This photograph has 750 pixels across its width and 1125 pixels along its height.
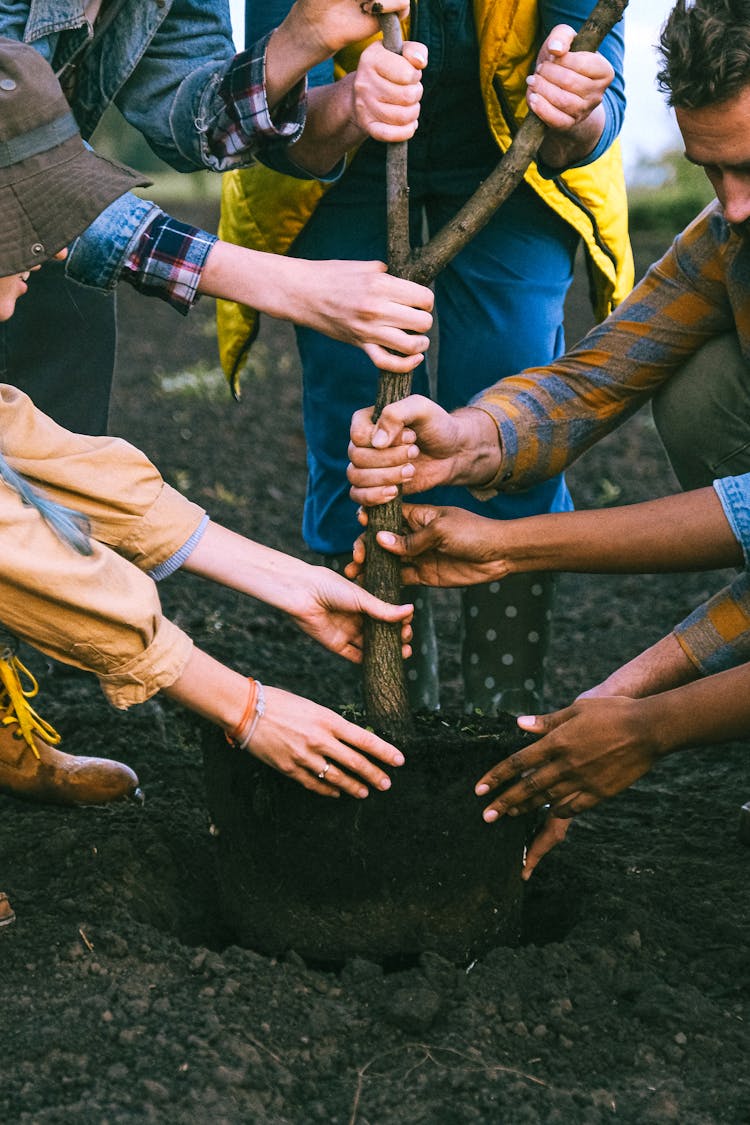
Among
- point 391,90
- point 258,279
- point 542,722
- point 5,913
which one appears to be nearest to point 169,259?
point 258,279

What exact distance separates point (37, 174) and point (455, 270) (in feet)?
3.35

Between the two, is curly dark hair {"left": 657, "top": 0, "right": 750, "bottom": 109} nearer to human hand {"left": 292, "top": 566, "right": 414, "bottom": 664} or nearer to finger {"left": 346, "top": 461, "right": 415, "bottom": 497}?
finger {"left": 346, "top": 461, "right": 415, "bottom": 497}

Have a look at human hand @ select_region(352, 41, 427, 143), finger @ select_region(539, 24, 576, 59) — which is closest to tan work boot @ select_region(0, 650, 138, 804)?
human hand @ select_region(352, 41, 427, 143)

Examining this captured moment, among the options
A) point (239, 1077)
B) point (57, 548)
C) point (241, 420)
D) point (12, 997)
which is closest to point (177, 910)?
point (12, 997)

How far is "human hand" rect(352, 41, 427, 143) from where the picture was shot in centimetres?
221

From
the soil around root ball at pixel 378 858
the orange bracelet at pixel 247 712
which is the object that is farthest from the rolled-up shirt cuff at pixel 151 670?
the soil around root ball at pixel 378 858

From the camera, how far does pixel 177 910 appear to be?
250 centimetres

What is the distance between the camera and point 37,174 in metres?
2.13

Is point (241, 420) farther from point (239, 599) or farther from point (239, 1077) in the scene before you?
point (239, 1077)

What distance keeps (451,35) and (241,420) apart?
361cm

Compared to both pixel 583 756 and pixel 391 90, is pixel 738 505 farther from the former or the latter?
pixel 391 90

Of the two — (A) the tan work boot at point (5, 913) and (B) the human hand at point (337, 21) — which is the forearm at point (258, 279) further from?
(A) the tan work boot at point (5, 913)

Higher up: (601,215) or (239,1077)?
(601,215)

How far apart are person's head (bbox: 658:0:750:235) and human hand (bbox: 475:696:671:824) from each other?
87cm
